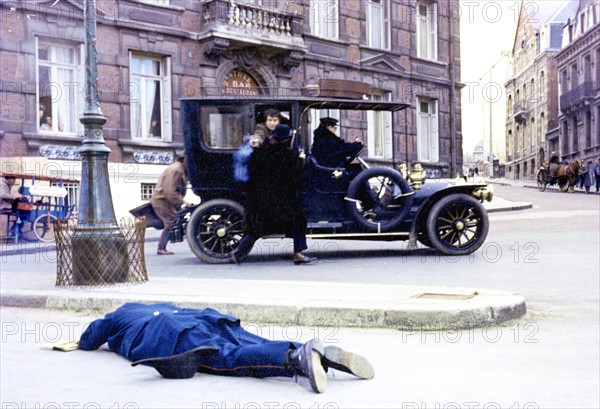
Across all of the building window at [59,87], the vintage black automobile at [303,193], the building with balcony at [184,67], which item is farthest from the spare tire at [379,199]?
the building window at [59,87]

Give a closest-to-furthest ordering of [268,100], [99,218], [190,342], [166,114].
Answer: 1. [190,342]
2. [99,218]
3. [268,100]
4. [166,114]

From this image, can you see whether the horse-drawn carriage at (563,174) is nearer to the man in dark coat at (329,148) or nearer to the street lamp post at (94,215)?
the man in dark coat at (329,148)

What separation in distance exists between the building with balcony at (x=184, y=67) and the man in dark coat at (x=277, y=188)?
5.48ft

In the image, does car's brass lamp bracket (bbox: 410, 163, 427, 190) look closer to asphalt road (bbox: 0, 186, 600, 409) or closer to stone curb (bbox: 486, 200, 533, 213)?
asphalt road (bbox: 0, 186, 600, 409)

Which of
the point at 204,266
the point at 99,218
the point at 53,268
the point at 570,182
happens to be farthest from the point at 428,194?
the point at 570,182

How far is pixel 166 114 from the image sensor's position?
19.5 metres

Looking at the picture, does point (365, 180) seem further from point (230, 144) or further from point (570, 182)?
point (570, 182)

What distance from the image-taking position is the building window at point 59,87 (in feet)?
56.2

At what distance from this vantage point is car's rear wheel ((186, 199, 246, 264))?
10086 mm

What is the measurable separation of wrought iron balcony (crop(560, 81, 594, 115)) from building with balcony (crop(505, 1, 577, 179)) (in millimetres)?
3696

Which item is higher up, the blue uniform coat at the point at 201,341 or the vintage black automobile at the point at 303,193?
the vintage black automobile at the point at 303,193

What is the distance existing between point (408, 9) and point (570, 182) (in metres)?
14.4

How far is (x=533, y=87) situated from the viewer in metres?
62.3

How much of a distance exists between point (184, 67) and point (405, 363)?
16059 millimetres
